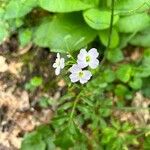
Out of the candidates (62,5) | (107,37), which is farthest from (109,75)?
(62,5)

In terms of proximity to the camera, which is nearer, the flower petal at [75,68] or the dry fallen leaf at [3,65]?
the flower petal at [75,68]

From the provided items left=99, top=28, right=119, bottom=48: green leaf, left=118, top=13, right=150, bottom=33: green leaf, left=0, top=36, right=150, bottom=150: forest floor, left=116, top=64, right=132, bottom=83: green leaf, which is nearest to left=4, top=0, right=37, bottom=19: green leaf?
left=0, top=36, right=150, bottom=150: forest floor

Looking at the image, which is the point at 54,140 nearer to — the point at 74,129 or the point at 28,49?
the point at 74,129

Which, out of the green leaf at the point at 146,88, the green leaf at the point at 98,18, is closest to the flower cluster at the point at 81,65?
the green leaf at the point at 98,18

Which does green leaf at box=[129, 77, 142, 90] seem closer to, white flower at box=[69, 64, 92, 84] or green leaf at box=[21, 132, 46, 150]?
green leaf at box=[21, 132, 46, 150]

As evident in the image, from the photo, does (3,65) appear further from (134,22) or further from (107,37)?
(134,22)

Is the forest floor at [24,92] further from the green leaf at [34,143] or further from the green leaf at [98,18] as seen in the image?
the green leaf at [98,18]

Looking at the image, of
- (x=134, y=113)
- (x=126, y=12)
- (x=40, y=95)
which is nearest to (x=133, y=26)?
(x=126, y=12)
